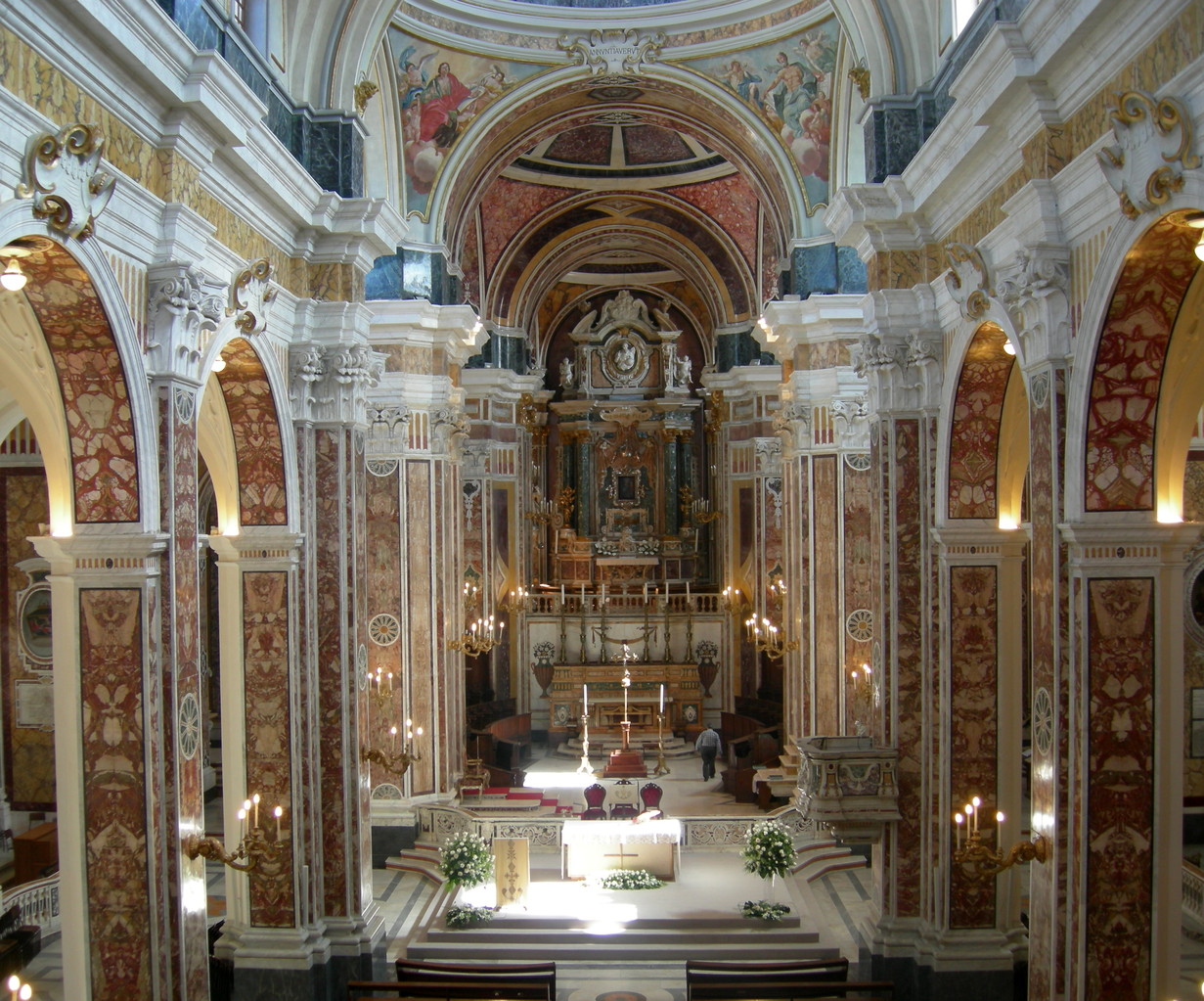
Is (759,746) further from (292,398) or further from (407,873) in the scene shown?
(292,398)

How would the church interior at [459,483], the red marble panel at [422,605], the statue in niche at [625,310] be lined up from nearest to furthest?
the church interior at [459,483] → the red marble panel at [422,605] → the statue in niche at [625,310]

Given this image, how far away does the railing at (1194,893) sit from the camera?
12.5 meters

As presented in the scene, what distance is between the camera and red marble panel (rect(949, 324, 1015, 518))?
33.8 ft

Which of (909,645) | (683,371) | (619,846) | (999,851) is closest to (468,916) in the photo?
(619,846)

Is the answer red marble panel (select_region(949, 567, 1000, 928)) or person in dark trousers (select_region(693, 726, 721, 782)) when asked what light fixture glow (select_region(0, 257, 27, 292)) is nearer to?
red marble panel (select_region(949, 567, 1000, 928))

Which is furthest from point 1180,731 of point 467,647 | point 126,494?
point 467,647

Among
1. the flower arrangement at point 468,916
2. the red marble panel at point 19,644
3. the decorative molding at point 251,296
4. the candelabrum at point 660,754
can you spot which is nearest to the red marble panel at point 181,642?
the decorative molding at point 251,296

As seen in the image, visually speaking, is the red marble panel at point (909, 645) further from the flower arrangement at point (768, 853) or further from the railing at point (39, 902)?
the railing at point (39, 902)

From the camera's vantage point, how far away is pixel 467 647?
60.3 feet

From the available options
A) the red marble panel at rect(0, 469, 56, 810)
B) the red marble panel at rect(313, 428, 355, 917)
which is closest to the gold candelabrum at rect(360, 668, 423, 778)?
the red marble panel at rect(313, 428, 355, 917)

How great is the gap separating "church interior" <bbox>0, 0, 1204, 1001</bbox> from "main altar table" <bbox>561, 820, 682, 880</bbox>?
0.16ft

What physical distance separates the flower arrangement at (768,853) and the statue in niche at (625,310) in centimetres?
1809

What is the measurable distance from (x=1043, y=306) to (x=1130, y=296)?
0.72 m

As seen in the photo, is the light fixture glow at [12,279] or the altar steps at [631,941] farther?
the altar steps at [631,941]
